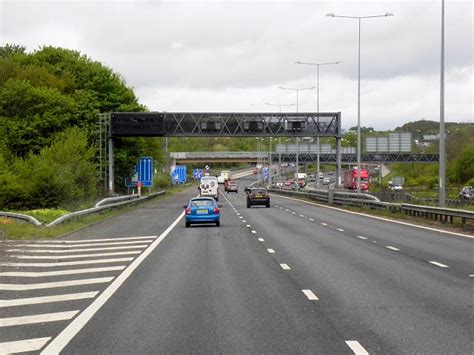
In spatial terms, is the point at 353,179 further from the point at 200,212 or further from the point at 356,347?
the point at 356,347

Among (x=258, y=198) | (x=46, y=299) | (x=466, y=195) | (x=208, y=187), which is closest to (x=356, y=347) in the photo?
(x=46, y=299)

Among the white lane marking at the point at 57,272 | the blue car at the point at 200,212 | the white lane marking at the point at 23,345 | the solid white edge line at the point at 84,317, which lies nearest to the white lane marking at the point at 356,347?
the solid white edge line at the point at 84,317

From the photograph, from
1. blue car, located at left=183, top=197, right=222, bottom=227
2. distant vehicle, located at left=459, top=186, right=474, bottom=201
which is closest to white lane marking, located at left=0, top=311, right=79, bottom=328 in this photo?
blue car, located at left=183, top=197, right=222, bottom=227

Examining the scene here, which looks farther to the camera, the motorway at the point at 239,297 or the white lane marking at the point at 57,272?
the white lane marking at the point at 57,272

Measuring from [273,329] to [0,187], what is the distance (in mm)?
35907

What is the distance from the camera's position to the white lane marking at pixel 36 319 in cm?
969

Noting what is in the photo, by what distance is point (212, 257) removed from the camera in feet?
60.2

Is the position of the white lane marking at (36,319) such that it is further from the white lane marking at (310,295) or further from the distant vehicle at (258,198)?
the distant vehicle at (258,198)

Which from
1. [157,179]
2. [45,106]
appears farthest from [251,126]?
[157,179]

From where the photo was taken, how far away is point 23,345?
8.24m

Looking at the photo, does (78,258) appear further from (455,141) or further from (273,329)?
(455,141)

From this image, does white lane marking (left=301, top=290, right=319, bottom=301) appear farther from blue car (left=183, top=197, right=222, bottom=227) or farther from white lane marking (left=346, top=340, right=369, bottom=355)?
blue car (left=183, top=197, right=222, bottom=227)

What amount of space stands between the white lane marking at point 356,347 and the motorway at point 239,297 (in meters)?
0.02

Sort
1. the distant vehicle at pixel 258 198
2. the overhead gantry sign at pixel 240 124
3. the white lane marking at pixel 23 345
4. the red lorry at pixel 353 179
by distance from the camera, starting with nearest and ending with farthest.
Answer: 1. the white lane marking at pixel 23 345
2. the distant vehicle at pixel 258 198
3. the overhead gantry sign at pixel 240 124
4. the red lorry at pixel 353 179
